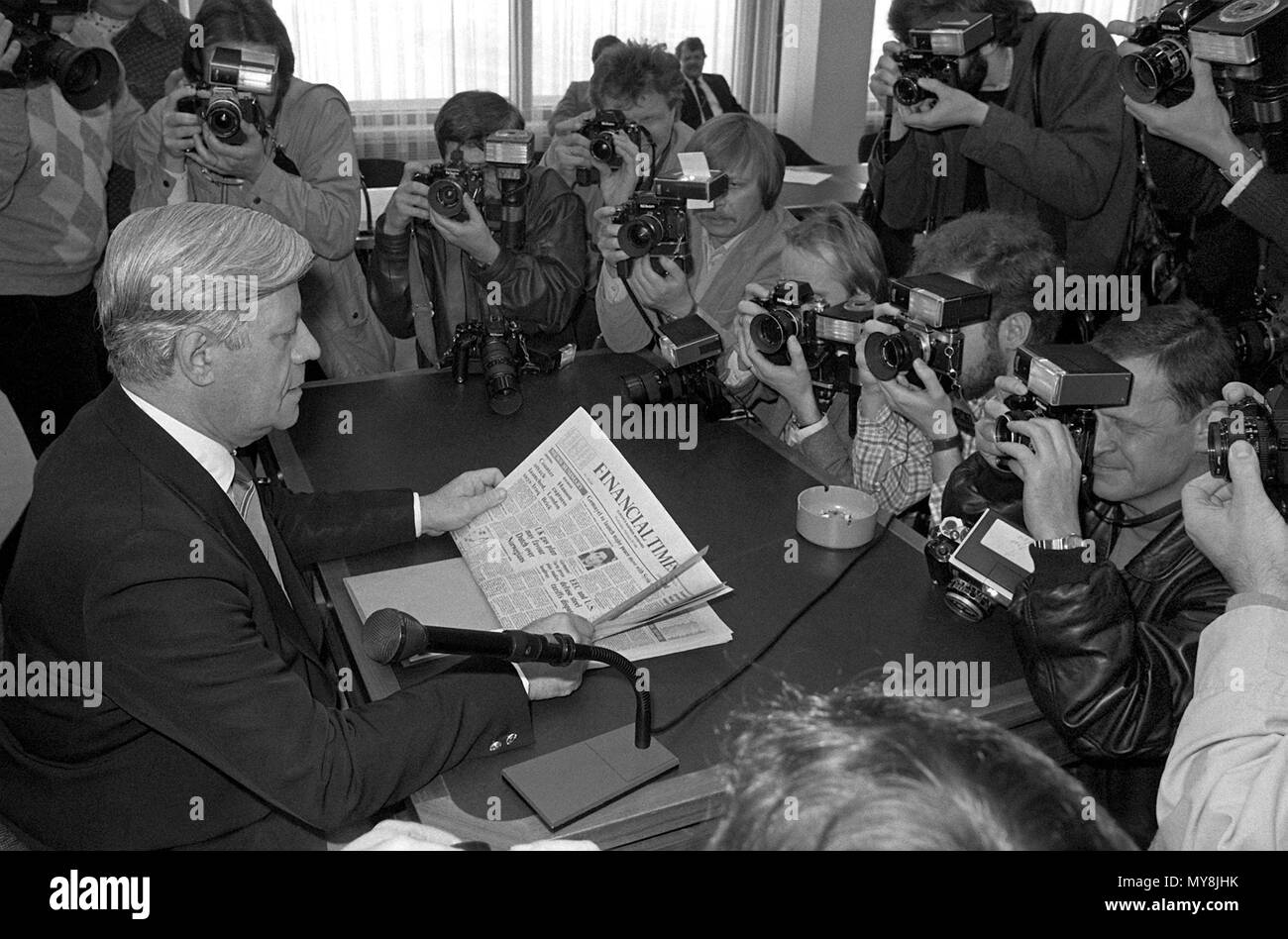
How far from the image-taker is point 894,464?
2.07m

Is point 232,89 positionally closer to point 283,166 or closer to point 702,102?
point 283,166

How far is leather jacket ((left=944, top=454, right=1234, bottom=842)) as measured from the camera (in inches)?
54.4

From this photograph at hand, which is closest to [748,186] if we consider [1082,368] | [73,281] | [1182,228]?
[1182,228]

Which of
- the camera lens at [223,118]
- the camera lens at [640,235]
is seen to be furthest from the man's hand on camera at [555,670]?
the camera lens at [223,118]

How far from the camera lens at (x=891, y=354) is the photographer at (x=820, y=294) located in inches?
8.6

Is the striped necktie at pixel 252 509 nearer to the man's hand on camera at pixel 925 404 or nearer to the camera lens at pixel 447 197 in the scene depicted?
A: the man's hand on camera at pixel 925 404

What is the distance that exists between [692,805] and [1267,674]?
2.02ft

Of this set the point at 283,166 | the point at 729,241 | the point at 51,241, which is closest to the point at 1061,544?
the point at 729,241

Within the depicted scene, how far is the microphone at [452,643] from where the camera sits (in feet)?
3.88

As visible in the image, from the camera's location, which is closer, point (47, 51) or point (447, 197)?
point (47, 51)

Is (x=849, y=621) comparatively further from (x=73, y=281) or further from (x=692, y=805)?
(x=73, y=281)

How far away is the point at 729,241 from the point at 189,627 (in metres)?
1.80

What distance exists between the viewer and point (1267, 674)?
3.77ft

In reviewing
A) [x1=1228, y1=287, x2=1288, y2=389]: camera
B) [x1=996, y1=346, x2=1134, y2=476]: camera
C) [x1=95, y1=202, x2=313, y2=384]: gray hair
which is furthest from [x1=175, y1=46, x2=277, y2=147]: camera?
[x1=1228, y1=287, x2=1288, y2=389]: camera
